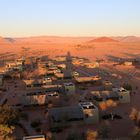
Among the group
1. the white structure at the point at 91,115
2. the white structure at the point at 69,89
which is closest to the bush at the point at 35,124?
the white structure at the point at 91,115

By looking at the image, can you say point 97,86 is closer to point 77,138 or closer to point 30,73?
point 30,73

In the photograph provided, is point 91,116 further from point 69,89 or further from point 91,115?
point 69,89

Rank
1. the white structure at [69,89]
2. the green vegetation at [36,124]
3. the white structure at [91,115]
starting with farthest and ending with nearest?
the white structure at [69,89] → the white structure at [91,115] → the green vegetation at [36,124]

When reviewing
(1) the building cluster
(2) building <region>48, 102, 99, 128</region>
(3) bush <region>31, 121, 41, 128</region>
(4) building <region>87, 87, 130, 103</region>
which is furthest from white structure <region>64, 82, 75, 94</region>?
(3) bush <region>31, 121, 41, 128</region>

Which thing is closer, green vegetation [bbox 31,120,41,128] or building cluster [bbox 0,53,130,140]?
green vegetation [bbox 31,120,41,128]

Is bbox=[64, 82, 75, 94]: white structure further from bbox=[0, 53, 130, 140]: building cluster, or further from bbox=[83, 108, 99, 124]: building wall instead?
bbox=[83, 108, 99, 124]: building wall

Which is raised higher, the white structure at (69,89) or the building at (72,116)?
the building at (72,116)

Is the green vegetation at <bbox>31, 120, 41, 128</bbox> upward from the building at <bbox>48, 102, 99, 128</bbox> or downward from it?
downward

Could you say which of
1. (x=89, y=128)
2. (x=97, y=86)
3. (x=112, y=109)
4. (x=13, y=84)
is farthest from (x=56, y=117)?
(x=13, y=84)

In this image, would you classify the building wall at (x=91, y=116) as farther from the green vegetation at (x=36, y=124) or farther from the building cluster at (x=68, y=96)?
the green vegetation at (x=36, y=124)

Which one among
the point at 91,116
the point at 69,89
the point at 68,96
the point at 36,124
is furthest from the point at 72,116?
the point at 69,89

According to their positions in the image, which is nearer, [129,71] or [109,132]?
[109,132]
